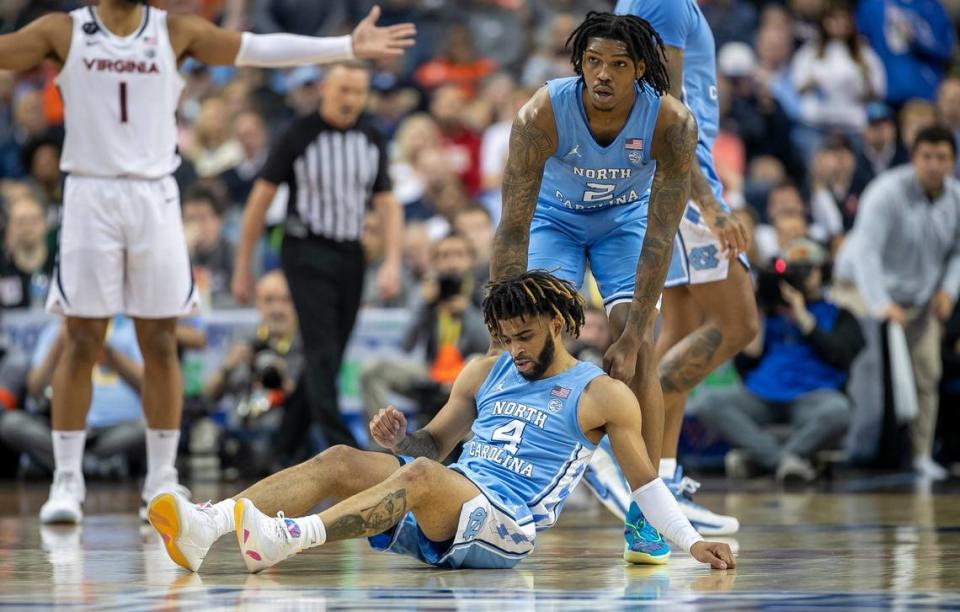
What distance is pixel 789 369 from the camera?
10.9 metres

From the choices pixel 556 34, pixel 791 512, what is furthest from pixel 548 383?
pixel 556 34

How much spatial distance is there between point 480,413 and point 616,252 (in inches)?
38.8

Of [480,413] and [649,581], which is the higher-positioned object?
[480,413]

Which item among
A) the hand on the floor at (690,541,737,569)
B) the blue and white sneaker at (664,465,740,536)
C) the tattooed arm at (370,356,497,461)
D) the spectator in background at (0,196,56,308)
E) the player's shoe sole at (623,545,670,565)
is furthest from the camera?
the spectator in background at (0,196,56,308)

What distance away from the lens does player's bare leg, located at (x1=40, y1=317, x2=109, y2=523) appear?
7.68m

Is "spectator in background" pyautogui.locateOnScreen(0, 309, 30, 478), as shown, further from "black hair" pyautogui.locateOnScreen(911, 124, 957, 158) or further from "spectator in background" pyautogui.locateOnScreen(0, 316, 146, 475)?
"black hair" pyautogui.locateOnScreen(911, 124, 957, 158)

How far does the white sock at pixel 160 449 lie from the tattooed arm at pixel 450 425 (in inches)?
92.9

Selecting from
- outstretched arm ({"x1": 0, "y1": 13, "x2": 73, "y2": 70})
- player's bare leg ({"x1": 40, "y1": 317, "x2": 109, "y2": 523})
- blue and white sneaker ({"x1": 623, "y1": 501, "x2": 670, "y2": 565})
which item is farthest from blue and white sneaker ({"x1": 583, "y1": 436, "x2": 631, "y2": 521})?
outstretched arm ({"x1": 0, "y1": 13, "x2": 73, "y2": 70})

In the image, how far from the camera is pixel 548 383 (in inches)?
222

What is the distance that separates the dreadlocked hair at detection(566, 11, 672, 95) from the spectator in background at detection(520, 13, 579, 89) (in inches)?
342

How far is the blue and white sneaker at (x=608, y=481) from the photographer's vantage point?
6.94m

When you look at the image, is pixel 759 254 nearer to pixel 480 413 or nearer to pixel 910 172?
pixel 910 172

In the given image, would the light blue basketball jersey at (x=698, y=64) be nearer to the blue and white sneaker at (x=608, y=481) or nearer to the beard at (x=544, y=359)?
the blue and white sneaker at (x=608, y=481)

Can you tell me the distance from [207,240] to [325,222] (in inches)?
120
